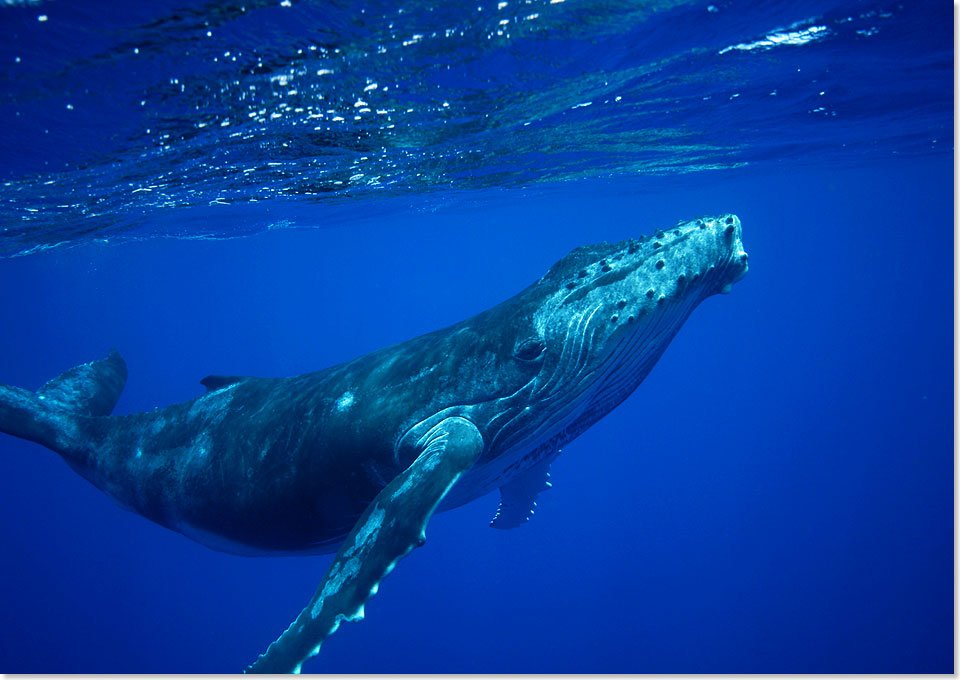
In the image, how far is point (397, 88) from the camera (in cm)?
1084

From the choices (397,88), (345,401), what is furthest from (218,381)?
(397,88)

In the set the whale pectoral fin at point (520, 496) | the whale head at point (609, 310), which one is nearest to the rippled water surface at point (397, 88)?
the whale head at point (609, 310)

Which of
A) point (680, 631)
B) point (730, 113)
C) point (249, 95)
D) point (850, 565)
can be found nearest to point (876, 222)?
point (850, 565)

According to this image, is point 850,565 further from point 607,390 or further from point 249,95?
point 249,95

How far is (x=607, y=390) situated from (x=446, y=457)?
Result: 2.05 meters

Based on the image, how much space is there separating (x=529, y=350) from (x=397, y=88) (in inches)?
309

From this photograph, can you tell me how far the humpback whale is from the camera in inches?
167

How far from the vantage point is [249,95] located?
398 inches

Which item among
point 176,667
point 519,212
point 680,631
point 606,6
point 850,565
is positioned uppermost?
point 606,6

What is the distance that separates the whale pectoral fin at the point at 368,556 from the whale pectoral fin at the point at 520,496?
470 cm

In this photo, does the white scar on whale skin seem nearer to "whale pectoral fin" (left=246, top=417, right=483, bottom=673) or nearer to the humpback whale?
the humpback whale

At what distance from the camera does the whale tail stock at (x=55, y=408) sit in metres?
8.18

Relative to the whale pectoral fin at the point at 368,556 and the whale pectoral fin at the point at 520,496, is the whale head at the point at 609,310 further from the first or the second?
the whale pectoral fin at the point at 520,496

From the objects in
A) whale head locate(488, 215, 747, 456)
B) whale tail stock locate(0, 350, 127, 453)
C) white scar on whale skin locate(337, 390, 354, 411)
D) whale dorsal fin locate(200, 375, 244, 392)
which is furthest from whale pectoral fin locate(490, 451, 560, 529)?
whale tail stock locate(0, 350, 127, 453)
